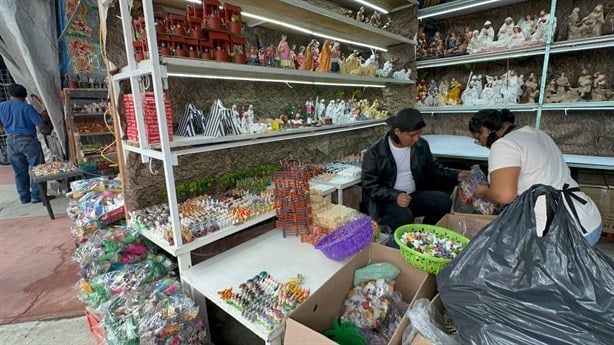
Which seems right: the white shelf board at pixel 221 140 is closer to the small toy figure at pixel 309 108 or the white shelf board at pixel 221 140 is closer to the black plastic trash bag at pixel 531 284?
the small toy figure at pixel 309 108

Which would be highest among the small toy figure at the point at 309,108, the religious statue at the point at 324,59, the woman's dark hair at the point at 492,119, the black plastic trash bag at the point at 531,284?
the religious statue at the point at 324,59

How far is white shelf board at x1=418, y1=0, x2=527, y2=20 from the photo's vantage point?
116 inches

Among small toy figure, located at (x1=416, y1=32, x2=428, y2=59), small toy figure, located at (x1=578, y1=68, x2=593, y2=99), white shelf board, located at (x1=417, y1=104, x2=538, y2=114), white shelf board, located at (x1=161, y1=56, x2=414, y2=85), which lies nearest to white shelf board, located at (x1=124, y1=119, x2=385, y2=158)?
white shelf board, located at (x1=161, y1=56, x2=414, y2=85)

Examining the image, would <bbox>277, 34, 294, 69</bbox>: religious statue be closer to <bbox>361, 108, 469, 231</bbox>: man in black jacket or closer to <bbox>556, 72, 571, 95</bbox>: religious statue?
<bbox>361, 108, 469, 231</bbox>: man in black jacket

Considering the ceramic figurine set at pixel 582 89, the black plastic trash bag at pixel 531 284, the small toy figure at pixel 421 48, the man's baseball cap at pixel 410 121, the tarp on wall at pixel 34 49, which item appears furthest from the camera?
the tarp on wall at pixel 34 49

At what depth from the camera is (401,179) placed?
237cm

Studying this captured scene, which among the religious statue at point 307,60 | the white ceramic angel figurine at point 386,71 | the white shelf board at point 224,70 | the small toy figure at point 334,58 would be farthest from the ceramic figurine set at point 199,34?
the white ceramic angel figurine at point 386,71

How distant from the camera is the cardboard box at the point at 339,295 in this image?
95 centimetres

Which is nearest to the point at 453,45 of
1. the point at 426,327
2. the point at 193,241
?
the point at 426,327

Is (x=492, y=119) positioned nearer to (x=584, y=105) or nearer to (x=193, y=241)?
(x=584, y=105)

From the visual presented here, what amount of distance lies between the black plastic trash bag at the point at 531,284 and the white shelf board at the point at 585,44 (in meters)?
2.45

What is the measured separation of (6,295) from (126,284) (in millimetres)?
1489

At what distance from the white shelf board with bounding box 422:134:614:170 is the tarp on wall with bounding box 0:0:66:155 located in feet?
18.0

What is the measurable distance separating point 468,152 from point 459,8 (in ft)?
5.13
